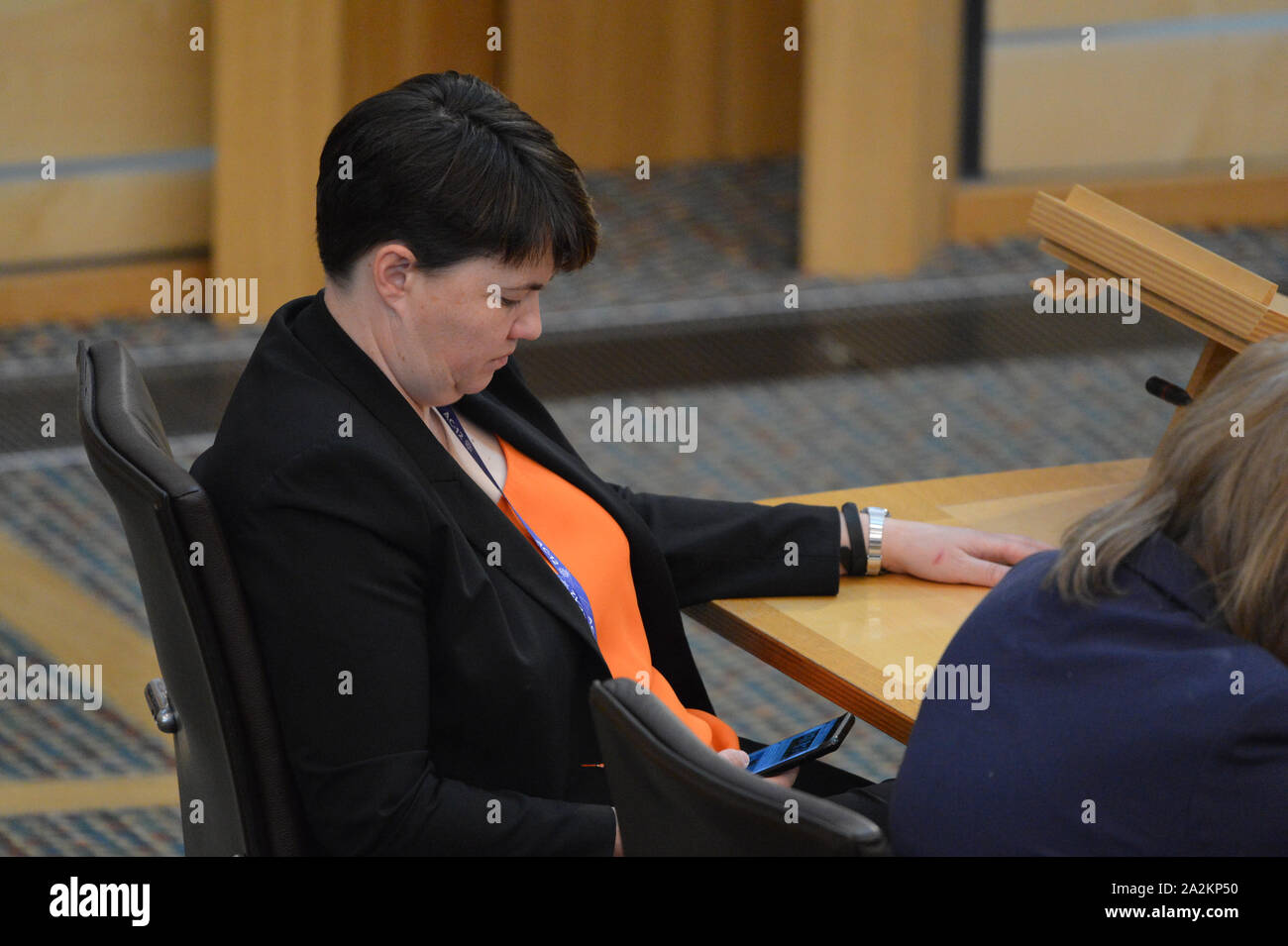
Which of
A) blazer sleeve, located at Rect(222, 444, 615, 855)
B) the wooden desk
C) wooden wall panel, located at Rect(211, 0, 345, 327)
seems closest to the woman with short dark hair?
blazer sleeve, located at Rect(222, 444, 615, 855)

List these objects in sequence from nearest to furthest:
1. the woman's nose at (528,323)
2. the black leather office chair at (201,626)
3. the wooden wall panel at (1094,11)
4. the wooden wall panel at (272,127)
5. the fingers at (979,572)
→ the black leather office chair at (201,626), the woman's nose at (528,323), the fingers at (979,572), the wooden wall panel at (272,127), the wooden wall panel at (1094,11)

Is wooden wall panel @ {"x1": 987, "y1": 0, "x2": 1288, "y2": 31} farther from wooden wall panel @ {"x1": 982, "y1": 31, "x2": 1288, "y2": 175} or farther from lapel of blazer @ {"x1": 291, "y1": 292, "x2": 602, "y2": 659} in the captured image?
lapel of blazer @ {"x1": 291, "y1": 292, "x2": 602, "y2": 659}

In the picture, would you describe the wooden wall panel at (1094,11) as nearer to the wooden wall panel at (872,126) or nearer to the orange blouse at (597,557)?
the wooden wall panel at (872,126)

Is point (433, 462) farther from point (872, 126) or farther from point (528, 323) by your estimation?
point (872, 126)

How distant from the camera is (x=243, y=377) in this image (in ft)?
5.10

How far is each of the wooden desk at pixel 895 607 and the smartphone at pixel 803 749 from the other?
0.23 feet

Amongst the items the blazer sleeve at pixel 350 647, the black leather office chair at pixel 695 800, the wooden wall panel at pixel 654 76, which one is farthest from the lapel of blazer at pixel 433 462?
the wooden wall panel at pixel 654 76

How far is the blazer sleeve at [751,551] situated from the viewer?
1.90 metres

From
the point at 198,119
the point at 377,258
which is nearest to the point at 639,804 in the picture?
the point at 377,258

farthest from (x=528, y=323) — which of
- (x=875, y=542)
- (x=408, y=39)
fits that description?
(x=408, y=39)

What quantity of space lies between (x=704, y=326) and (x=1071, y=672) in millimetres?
3651

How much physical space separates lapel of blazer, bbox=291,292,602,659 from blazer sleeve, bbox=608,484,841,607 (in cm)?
31

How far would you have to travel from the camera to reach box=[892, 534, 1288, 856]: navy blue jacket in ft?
3.74
